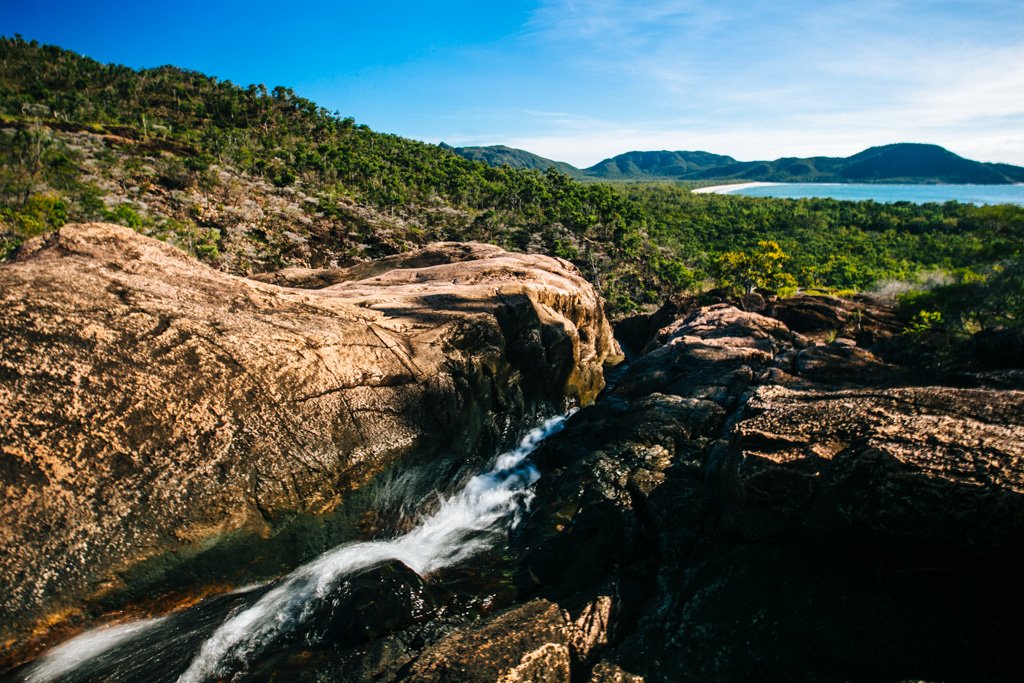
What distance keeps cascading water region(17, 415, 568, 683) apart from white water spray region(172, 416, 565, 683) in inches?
0.7

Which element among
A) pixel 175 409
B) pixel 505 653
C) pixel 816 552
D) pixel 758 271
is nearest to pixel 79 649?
pixel 175 409

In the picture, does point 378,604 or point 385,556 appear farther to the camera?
point 385,556

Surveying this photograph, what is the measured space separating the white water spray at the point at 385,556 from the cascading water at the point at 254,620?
17mm

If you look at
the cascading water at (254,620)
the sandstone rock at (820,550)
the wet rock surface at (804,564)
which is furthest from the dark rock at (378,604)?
the sandstone rock at (820,550)

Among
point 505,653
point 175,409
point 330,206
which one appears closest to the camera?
point 505,653

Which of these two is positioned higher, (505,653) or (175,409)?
(175,409)

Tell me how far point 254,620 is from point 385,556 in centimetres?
254

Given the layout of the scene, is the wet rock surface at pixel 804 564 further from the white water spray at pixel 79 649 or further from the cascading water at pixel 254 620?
the white water spray at pixel 79 649

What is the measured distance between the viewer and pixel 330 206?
5109 centimetres

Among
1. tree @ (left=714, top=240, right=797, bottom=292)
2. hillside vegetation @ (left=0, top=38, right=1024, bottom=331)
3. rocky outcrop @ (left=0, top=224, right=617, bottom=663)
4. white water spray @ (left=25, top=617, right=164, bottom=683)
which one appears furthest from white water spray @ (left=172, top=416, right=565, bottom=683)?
tree @ (left=714, top=240, right=797, bottom=292)

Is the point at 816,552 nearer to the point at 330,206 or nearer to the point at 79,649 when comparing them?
the point at 79,649

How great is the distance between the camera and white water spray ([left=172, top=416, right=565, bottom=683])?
7.23 m

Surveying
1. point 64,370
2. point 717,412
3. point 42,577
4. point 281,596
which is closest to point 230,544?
point 281,596

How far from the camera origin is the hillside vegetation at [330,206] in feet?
126
